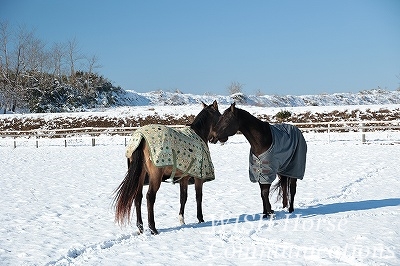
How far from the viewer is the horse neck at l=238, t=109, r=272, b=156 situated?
6184 mm

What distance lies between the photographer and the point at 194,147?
5.62 meters

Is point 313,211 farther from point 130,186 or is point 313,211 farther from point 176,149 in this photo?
point 130,186

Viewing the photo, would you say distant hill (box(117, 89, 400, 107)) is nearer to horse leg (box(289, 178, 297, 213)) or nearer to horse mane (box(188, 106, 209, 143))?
horse leg (box(289, 178, 297, 213))

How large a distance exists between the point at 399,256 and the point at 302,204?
10.3ft

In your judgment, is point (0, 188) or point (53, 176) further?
point (53, 176)

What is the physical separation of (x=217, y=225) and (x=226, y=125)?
1.34m

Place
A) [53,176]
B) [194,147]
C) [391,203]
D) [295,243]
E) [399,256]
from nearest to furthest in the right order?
1. [399,256]
2. [295,243]
3. [194,147]
4. [391,203]
5. [53,176]

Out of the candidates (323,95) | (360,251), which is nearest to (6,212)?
(360,251)

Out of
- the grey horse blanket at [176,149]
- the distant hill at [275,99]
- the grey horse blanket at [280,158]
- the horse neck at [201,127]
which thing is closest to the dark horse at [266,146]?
the grey horse blanket at [280,158]

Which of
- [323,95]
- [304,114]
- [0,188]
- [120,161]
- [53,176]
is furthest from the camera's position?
[323,95]

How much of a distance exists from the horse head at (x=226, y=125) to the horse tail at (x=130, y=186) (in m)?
1.20

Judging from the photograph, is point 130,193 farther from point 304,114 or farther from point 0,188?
point 304,114

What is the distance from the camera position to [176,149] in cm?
536

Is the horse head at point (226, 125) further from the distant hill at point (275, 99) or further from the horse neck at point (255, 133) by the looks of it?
the distant hill at point (275, 99)
